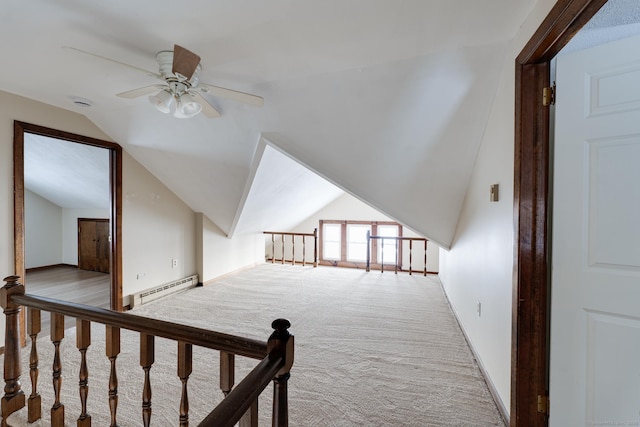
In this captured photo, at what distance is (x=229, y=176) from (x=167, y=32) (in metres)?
1.87

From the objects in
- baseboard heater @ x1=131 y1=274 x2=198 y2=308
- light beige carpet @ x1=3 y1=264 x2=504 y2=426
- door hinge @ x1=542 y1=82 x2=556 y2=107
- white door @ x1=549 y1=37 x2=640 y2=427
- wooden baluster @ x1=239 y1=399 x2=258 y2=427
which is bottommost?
light beige carpet @ x1=3 y1=264 x2=504 y2=426

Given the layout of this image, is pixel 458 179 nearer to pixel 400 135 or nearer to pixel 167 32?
pixel 400 135

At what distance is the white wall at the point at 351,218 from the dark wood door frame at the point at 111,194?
13.1 feet

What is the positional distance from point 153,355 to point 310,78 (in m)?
1.92

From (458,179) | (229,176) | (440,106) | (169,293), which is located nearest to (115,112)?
(229,176)

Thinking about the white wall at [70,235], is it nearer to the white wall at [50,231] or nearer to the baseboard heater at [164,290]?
the white wall at [50,231]

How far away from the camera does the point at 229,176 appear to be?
3355 millimetres

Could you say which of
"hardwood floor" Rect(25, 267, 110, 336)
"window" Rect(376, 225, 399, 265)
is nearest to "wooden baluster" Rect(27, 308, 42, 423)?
"hardwood floor" Rect(25, 267, 110, 336)

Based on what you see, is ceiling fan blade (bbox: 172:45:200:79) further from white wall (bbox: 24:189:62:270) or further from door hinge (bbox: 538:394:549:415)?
white wall (bbox: 24:189:62:270)

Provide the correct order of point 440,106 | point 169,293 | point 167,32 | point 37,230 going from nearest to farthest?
1. point 167,32
2. point 440,106
3. point 169,293
4. point 37,230

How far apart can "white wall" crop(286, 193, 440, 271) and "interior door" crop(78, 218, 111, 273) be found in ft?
10.7

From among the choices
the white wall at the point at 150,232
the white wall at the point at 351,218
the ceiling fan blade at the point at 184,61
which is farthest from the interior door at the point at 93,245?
the ceiling fan blade at the point at 184,61

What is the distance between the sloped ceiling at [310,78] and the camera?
4.71ft

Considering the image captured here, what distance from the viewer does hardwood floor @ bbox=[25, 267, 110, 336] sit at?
12.5 feet
